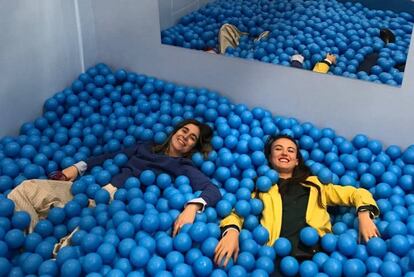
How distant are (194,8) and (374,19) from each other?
0.87m

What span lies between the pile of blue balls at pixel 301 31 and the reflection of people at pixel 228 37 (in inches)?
1.1

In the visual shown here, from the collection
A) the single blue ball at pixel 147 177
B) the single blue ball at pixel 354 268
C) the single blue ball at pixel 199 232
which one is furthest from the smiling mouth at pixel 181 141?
the single blue ball at pixel 354 268

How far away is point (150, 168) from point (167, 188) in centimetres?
15

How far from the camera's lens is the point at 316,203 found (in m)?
1.83

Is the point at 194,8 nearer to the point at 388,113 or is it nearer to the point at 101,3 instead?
the point at 101,3

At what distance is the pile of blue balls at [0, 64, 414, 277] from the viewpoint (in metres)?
1.59

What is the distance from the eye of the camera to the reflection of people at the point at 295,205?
1702mm

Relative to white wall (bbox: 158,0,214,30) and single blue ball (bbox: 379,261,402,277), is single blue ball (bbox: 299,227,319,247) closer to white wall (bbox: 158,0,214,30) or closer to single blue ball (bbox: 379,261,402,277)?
single blue ball (bbox: 379,261,402,277)

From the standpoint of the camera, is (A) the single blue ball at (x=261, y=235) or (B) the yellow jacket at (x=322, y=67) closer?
(A) the single blue ball at (x=261, y=235)

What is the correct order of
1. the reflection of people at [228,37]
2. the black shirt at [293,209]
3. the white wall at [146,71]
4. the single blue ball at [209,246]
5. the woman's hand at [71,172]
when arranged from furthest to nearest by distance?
the reflection of people at [228,37] < the white wall at [146,71] < the woman's hand at [71,172] < the black shirt at [293,209] < the single blue ball at [209,246]

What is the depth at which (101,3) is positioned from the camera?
2.60 metres

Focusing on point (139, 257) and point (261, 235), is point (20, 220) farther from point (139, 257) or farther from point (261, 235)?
point (261, 235)

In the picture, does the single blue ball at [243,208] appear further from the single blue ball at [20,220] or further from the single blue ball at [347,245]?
the single blue ball at [20,220]

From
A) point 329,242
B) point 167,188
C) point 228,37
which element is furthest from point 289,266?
point 228,37
